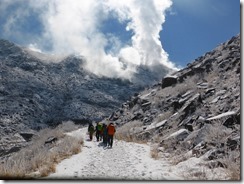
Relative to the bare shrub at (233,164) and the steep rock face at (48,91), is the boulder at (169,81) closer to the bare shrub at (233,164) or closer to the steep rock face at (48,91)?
the steep rock face at (48,91)

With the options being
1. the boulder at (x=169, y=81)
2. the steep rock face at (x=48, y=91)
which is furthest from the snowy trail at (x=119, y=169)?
the steep rock face at (x=48, y=91)

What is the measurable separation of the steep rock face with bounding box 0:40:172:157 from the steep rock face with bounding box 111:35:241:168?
79.8ft

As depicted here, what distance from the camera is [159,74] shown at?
118 metres

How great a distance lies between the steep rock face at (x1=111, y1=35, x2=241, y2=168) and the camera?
13570 mm

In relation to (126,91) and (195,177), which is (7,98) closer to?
(126,91)

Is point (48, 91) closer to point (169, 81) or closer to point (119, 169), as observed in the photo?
point (169, 81)

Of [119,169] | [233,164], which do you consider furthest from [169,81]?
[233,164]

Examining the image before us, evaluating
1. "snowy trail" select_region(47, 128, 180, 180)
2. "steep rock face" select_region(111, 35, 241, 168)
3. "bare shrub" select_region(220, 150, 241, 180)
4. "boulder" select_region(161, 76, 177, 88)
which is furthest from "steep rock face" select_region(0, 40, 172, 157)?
"bare shrub" select_region(220, 150, 241, 180)

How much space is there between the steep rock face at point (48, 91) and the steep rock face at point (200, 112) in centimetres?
2434

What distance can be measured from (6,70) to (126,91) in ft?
102

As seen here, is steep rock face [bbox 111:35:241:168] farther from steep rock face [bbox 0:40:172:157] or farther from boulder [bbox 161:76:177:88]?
steep rock face [bbox 0:40:172:157]

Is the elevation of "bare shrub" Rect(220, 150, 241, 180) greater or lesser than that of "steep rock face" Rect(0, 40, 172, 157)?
lesser

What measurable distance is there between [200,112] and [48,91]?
6527 cm

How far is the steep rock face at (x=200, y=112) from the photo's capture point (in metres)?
13.6
